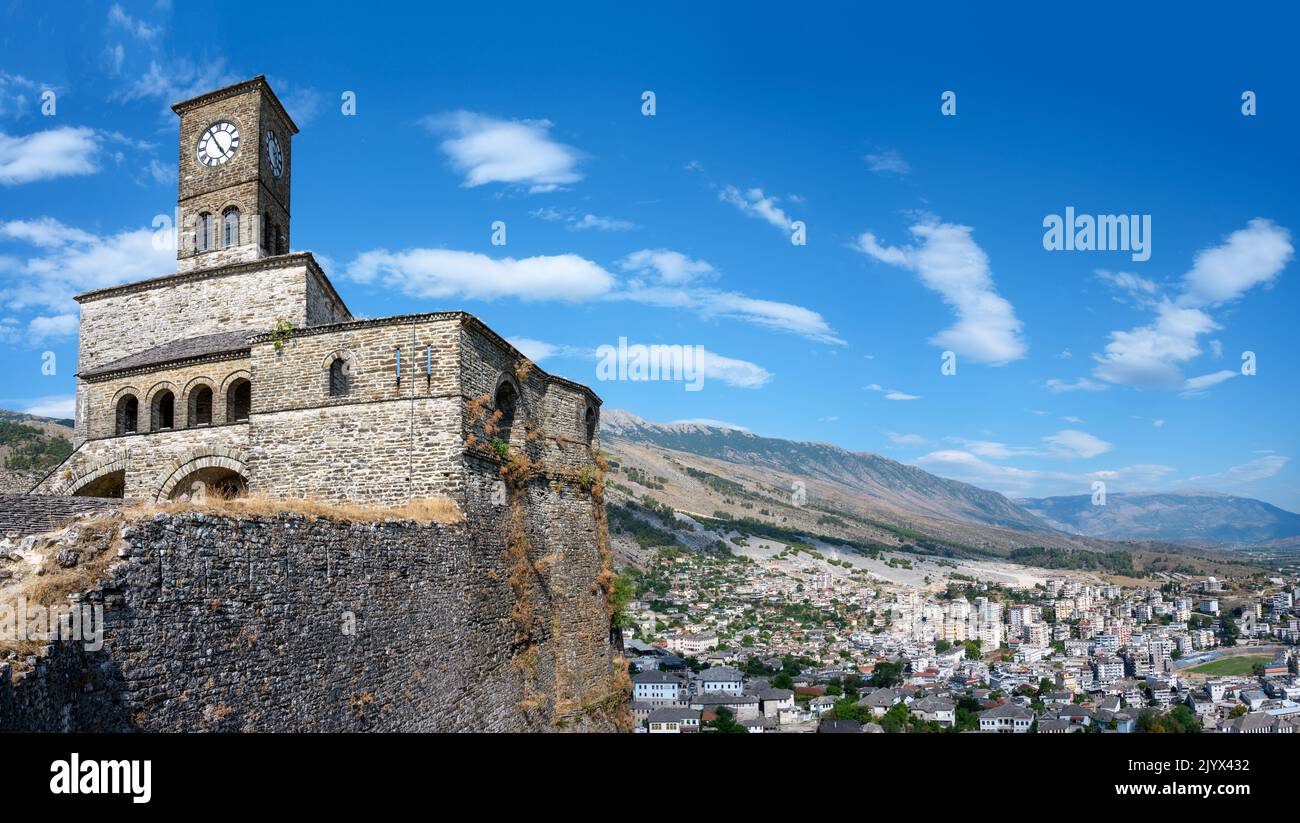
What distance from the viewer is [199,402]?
74.4 feet

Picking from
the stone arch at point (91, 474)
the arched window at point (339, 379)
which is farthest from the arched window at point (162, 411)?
the arched window at point (339, 379)

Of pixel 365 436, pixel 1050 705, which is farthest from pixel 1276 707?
pixel 365 436

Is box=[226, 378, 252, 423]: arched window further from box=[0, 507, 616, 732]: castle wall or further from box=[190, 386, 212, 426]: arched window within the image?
box=[0, 507, 616, 732]: castle wall

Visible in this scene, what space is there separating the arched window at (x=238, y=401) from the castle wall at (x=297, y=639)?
847cm

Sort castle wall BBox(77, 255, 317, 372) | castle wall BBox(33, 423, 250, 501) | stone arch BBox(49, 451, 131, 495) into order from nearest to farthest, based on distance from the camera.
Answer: castle wall BBox(33, 423, 250, 501), stone arch BBox(49, 451, 131, 495), castle wall BBox(77, 255, 317, 372)

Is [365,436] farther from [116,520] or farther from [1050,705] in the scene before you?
[1050,705]

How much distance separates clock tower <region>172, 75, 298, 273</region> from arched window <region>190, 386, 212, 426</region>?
4.78 meters

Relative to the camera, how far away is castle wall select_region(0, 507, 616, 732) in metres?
8.16

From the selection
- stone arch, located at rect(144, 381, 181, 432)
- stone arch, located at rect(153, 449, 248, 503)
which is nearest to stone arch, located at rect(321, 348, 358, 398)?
stone arch, located at rect(153, 449, 248, 503)

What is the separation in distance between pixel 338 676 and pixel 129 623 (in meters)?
3.70

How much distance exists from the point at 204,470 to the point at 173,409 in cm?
312

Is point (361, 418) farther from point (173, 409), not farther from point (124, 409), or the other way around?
point (124, 409)

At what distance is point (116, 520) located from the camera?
29.0ft
